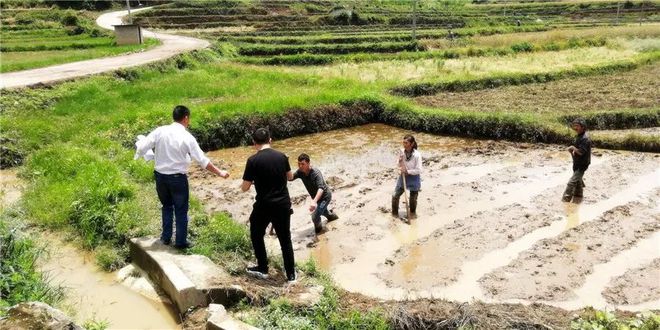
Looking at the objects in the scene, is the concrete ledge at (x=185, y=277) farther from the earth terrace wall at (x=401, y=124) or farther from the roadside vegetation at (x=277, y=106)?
the earth terrace wall at (x=401, y=124)

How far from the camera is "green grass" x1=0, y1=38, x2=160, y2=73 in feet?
61.9

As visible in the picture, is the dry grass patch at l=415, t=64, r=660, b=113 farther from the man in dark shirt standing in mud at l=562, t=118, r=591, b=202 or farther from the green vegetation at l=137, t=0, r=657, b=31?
the green vegetation at l=137, t=0, r=657, b=31

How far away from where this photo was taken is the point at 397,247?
779cm

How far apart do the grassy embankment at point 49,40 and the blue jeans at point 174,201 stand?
15186 millimetres

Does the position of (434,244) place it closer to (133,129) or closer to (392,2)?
(133,129)

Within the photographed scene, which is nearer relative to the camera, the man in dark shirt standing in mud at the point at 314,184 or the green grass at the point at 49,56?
the man in dark shirt standing in mud at the point at 314,184

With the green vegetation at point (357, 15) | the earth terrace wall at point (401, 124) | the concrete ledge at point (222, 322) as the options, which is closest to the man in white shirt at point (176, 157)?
the concrete ledge at point (222, 322)

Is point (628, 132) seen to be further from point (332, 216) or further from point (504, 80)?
point (332, 216)

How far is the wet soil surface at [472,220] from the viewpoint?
680cm

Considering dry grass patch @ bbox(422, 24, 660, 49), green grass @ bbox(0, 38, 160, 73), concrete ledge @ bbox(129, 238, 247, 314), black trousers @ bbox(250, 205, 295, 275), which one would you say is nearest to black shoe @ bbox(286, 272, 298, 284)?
black trousers @ bbox(250, 205, 295, 275)

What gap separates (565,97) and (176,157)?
1435 centimetres

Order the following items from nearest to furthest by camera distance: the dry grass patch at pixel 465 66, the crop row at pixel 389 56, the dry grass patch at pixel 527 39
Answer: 1. the dry grass patch at pixel 465 66
2. the crop row at pixel 389 56
3. the dry grass patch at pixel 527 39

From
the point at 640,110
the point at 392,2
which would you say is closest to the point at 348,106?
the point at 640,110

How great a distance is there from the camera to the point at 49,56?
2402 cm
